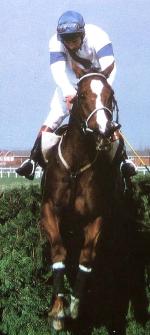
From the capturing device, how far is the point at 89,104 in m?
6.79

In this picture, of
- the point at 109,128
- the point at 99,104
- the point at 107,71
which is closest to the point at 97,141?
the point at 109,128

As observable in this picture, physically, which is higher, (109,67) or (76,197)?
(109,67)

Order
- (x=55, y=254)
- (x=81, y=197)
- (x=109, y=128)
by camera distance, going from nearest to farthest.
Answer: (x=109, y=128) → (x=81, y=197) → (x=55, y=254)

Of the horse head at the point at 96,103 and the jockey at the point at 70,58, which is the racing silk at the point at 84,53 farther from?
the horse head at the point at 96,103

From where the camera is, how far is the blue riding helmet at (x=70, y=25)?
732cm

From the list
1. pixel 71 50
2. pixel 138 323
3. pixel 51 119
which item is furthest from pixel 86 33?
pixel 138 323

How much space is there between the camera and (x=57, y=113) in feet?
27.3

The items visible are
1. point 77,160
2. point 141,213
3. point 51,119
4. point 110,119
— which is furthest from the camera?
point 141,213

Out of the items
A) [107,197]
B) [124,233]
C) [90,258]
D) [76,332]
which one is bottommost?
[76,332]

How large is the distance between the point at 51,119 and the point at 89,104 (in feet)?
→ 5.14

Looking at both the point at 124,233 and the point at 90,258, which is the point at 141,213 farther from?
the point at 90,258

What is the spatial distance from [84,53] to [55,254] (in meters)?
2.28

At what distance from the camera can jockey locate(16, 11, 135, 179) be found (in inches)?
291

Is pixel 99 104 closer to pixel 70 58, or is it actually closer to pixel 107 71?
pixel 107 71
